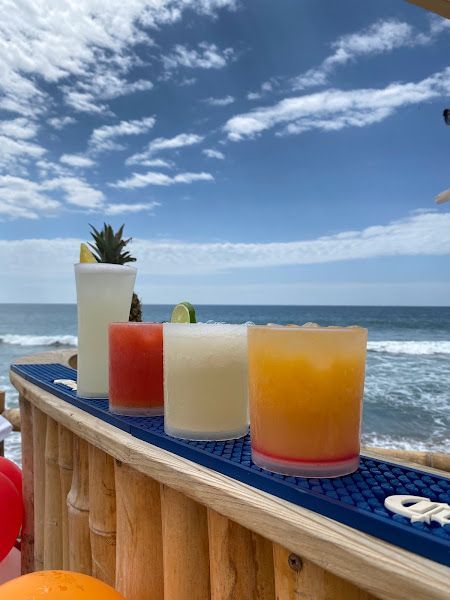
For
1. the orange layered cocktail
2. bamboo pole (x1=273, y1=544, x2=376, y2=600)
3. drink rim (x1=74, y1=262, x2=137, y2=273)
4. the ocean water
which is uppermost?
drink rim (x1=74, y1=262, x2=137, y2=273)

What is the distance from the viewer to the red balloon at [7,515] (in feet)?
5.97

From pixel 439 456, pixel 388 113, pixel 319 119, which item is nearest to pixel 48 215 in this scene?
pixel 319 119

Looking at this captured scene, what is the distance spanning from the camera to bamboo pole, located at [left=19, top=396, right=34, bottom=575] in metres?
1.96

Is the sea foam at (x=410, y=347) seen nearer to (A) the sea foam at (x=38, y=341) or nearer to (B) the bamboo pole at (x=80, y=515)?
(A) the sea foam at (x=38, y=341)

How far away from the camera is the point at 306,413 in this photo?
73 cm

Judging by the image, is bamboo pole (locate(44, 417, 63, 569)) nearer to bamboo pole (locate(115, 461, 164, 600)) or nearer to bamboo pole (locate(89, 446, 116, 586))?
bamboo pole (locate(89, 446, 116, 586))

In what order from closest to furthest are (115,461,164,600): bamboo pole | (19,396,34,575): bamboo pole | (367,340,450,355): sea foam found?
(115,461,164,600): bamboo pole, (19,396,34,575): bamboo pole, (367,340,450,355): sea foam

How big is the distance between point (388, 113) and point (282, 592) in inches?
1871

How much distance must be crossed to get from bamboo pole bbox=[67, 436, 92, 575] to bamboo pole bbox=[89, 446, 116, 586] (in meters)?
0.10

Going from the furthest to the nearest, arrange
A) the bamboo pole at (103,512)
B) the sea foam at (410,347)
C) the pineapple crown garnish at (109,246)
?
the sea foam at (410,347) < the pineapple crown garnish at (109,246) < the bamboo pole at (103,512)

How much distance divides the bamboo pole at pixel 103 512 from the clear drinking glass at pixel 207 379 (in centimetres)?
37

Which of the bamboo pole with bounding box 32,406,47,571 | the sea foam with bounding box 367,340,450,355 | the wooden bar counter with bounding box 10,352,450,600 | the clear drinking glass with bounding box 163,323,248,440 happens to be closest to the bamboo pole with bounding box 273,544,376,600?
the wooden bar counter with bounding box 10,352,450,600

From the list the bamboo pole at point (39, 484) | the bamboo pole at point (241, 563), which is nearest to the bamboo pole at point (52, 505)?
the bamboo pole at point (39, 484)

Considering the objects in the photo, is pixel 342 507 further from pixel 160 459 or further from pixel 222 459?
pixel 160 459
